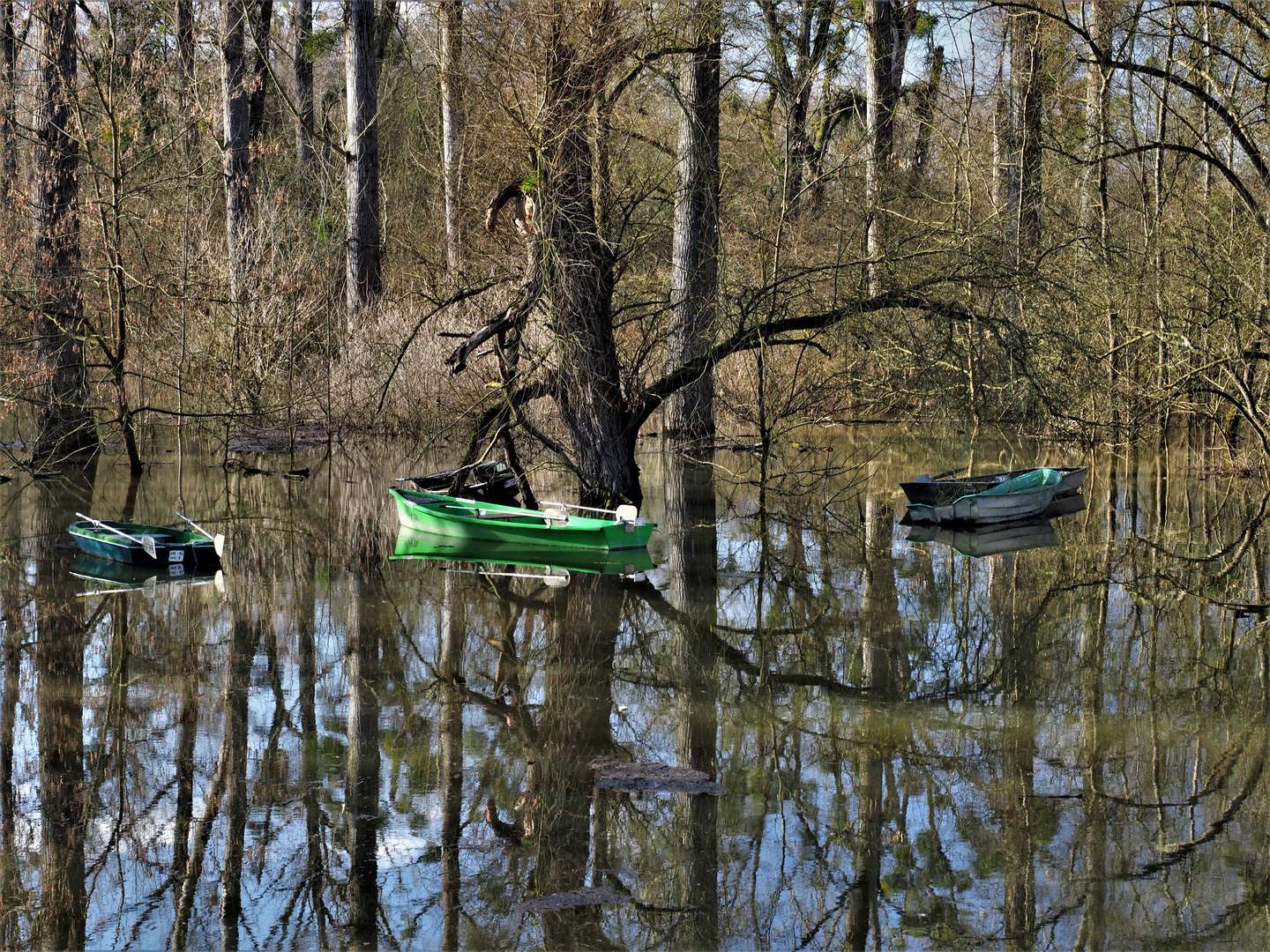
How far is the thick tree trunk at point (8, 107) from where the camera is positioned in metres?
18.8

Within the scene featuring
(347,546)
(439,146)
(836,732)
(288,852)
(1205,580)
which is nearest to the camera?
(288,852)

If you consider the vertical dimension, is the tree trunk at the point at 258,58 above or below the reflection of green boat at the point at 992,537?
above

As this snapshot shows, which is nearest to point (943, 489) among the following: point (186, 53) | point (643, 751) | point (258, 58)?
point (643, 751)

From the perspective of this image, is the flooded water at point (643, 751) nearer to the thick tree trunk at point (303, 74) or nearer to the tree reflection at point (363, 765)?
the tree reflection at point (363, 765)

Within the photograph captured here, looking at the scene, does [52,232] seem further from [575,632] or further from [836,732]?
[836,732]

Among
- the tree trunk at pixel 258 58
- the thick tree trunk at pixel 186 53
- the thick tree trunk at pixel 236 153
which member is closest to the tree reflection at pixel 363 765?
the thick tree trunk at pixel 236 153

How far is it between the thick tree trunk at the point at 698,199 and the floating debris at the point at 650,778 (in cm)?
838

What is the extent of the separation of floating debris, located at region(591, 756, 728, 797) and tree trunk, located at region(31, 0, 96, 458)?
44.6ft

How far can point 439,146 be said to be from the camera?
85.8 feet

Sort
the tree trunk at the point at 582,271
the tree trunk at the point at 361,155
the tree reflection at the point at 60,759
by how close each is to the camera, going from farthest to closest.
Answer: the tree trunk at the point at 361,155
the tree trunk at the point at 582,271
the tree reflection at the point at 60,759

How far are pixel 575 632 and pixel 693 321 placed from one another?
6.93 meters

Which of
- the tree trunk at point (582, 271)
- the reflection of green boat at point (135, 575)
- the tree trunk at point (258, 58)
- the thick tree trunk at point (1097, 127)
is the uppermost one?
the tree trunk at point (258, 58)

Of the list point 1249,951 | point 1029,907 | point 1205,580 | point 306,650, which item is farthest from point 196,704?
point 1205,580

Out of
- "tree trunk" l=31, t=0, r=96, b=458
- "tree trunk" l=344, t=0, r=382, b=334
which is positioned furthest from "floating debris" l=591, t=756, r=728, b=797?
"tree trunk" l=344, t=0, r=382, b=334
